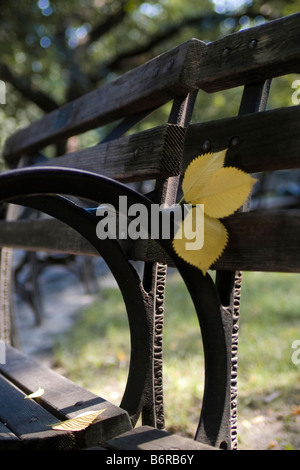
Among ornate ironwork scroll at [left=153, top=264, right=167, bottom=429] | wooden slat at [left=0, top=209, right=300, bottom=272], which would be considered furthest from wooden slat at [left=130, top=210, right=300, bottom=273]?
ornate ironwork scroll at [left=153, top=264, right=167, bottom=429]

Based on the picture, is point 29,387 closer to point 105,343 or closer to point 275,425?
point 275,425

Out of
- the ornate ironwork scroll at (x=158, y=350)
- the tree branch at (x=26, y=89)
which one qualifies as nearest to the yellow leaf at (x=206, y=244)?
the ornate ironwork scroll at (x=158, y=350)

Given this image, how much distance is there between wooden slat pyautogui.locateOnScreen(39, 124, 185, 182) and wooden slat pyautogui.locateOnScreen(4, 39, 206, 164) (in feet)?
0.45

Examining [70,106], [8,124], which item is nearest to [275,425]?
[70,106]

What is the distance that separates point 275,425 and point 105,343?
1.64m

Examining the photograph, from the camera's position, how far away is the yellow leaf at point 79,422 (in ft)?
3.20

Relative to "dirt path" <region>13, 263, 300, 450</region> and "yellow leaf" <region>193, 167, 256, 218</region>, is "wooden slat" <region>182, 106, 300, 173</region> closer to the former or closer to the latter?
"yellow leaf" <region>193, 167, 256, 218</region>

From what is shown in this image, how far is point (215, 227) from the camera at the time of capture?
40.1 inches

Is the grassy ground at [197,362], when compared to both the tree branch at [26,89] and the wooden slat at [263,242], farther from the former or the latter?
the tree branch at [26,89]

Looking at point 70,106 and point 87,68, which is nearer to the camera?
point 70,106

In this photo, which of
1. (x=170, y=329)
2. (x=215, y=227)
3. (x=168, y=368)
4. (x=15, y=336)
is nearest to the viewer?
(x=215, y=227)

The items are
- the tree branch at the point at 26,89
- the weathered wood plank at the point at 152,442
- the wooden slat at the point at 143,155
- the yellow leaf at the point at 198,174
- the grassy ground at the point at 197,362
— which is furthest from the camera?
the tree branch at the point at 26,89

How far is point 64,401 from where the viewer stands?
3.89ft

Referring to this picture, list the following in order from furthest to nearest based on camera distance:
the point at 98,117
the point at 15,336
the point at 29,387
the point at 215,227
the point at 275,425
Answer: the point at 15,336, the point at 275,425, the point at 98,117, the point at 29,387, the point at 215,227
